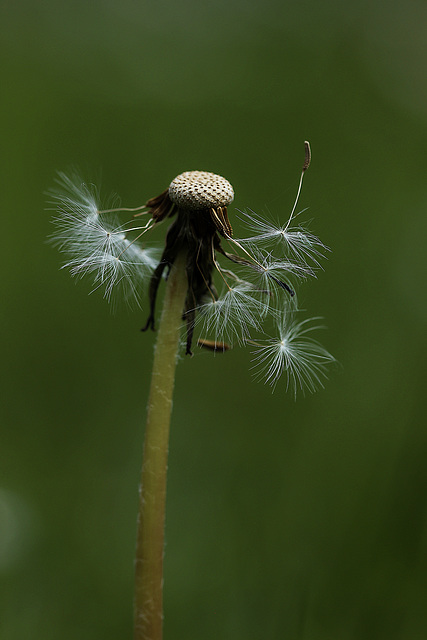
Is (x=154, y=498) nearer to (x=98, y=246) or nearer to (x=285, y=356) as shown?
(x=285, y=356)

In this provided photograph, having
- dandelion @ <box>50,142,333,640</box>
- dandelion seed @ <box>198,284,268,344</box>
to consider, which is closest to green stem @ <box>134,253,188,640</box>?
dandelion @ <box>50,142,333,640</box>

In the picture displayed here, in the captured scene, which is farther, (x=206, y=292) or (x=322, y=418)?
(x=322, y=418)

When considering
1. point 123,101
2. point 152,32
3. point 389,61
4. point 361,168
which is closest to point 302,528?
point 361,168

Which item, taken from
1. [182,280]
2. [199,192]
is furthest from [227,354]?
[199,192]

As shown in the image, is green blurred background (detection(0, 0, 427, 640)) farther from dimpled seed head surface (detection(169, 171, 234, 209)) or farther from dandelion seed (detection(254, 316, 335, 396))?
dimpled seed head surface (detection(169, 171, 234, 209))

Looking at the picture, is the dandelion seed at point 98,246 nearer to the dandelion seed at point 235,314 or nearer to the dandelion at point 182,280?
the dandelion at point 182,280

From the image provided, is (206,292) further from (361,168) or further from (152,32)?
(152,32)

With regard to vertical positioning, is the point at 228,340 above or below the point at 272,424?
above

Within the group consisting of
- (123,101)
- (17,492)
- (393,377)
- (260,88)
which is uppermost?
(260,88)
